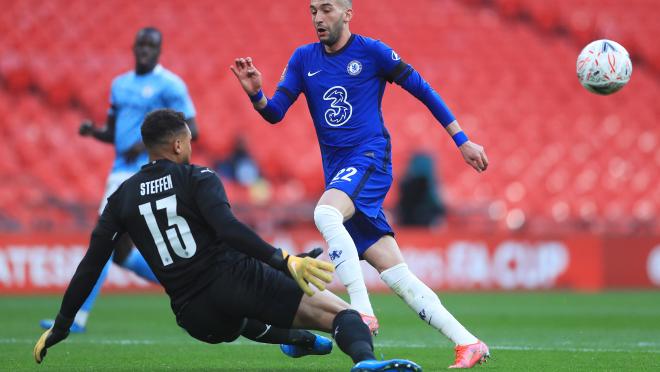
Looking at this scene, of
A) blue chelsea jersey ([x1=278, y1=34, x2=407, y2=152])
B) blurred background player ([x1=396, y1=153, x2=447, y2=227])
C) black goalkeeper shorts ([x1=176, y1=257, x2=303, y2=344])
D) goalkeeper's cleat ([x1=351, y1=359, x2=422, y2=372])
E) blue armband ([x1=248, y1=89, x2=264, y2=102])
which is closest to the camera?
goalkeeper's cleat ([x1=351, y1=359, x2=422, y2=372])

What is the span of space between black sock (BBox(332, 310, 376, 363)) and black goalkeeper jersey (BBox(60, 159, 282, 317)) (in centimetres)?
58

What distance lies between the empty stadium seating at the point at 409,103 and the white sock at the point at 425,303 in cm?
844

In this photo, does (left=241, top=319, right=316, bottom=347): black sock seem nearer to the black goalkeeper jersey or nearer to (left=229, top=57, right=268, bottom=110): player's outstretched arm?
the black goalkeeper jersey

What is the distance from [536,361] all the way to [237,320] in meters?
1.92

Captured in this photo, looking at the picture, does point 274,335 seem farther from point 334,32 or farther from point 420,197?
point 420,197

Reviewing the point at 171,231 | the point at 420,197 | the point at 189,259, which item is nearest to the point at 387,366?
the point at 189,259

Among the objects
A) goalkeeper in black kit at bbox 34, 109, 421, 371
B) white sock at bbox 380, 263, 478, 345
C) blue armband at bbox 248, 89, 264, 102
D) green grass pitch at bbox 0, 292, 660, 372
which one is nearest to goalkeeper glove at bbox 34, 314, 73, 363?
goalkeeper in black kit at bbox 34, 109, 421, 371

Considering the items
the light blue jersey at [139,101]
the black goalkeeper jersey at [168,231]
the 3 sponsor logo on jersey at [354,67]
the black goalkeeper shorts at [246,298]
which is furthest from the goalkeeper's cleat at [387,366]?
the light blue jersey at [139,101]

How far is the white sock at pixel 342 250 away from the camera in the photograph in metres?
5.55

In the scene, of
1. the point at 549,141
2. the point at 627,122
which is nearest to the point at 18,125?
the point at 549,141

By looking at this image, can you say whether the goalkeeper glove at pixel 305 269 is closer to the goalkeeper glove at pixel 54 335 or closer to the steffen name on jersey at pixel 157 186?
the steffen name on jersey at pixel 157 186

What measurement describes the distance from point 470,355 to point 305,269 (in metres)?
1.38

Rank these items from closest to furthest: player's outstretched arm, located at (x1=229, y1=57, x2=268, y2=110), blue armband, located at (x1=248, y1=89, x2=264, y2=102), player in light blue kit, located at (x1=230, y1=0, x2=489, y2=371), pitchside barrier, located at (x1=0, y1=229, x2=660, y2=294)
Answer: player in light blue kit, located at (x1=230, y1=0, x2=489, y2=371) < player's outstretched arm, located at (x1=229, y1=57, x2=268, y2=110) < blue armband, located at (x1=248, y1=89, x2=264, y2=102) < pitchside barrier, located at (x1=0, y1=229, x2=660, y2=294)

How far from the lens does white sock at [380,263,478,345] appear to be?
5.68 m
